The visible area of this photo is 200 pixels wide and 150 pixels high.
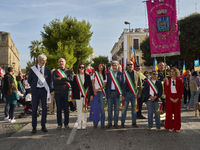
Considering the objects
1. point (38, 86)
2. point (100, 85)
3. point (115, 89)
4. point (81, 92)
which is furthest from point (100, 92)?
point (38, 86)

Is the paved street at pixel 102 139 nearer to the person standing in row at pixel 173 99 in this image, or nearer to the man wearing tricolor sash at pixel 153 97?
the person standing in row at pixel 173 99

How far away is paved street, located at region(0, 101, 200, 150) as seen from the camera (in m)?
4.57

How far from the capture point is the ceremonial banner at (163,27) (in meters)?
7.46

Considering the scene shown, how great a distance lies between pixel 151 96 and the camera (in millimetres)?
6105

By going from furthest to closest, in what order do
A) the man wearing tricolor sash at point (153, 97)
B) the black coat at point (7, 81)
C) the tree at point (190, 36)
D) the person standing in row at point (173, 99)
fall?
the tree at point (190, 36) < the black coat at point (7, 81) < the man wearing tricolor sash at point (153, 97) < the person standing in row at point (173, 99)

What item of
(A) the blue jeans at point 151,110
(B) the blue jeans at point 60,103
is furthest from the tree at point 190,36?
(B) the blue jeans at point 60,103

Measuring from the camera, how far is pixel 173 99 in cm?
595

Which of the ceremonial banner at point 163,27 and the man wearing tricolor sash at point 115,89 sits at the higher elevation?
the ceremonial banner at point 163,27

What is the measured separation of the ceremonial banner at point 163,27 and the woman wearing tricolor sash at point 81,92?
2854mm

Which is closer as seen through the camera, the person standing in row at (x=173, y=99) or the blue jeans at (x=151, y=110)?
the person standing in row at (x=173, y=99)

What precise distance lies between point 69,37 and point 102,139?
2966 centimetres

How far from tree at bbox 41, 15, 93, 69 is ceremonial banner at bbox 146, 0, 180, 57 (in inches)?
983

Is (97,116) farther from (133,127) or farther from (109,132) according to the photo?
(133,127)

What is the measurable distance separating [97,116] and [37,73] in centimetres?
221
